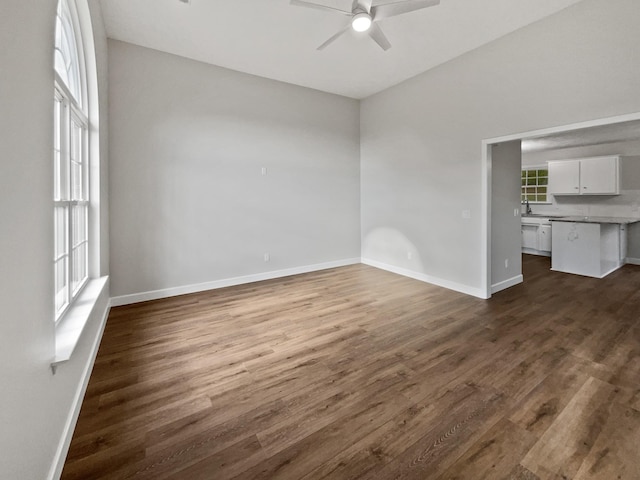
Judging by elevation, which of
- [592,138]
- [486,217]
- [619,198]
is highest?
[592,138]

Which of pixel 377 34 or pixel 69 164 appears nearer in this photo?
pixel 69 164

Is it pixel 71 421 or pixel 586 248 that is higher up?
pixel 586 248

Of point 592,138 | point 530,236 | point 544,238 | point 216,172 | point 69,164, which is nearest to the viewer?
point 69,164

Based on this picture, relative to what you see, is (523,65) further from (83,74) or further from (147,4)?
(83,74)

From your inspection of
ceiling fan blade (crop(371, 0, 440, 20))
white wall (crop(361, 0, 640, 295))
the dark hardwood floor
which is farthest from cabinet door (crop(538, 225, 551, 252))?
ceiling fan blade (crop(371, 0, 440, 20))

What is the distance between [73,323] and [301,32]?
3.58 m

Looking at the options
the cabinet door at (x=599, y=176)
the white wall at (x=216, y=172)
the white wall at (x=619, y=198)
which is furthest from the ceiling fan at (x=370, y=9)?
the white wall at (x=619, y=198)

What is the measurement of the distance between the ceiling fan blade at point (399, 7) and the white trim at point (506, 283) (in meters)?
3.49

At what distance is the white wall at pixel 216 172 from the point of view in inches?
147

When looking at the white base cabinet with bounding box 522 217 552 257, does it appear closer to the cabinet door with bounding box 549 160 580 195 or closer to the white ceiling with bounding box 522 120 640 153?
the cabinet door with bounding box 549 160 580 195

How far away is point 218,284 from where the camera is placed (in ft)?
14.6

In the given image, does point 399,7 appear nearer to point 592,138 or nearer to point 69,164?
point 69,164

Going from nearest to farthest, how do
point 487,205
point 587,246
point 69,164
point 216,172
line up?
point 69,164
point 487,205
point 216,172
point 587,246

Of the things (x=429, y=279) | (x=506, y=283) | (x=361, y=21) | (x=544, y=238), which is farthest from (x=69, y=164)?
(x=544, y=238)
